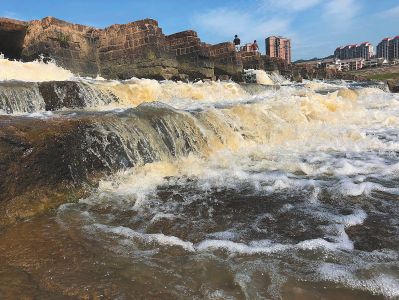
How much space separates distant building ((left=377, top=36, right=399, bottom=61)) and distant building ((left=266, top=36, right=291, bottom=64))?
56790 millimetres

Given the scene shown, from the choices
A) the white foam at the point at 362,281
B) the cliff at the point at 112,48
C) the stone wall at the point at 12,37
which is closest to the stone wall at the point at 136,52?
the cliff at the point at 112,48

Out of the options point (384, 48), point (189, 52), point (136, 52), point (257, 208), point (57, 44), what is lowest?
point (257, 208)

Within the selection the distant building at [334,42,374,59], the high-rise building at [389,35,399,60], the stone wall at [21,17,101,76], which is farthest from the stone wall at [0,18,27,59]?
the distant building at [334,42,374,59]

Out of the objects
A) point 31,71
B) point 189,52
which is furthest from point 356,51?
point 31,71

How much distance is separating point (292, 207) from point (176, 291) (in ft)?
6.12

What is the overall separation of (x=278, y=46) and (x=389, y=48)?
67126mm

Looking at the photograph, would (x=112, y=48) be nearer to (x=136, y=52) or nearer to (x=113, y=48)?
(x=113, y=48)

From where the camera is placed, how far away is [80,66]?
53.5ft

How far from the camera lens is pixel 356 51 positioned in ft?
444

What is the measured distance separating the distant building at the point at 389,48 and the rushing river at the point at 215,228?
126666 millimetres

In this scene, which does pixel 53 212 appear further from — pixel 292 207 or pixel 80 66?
pixel 80 66

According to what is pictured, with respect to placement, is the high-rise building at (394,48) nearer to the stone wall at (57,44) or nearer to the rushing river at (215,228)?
the stone wall at (57,44)

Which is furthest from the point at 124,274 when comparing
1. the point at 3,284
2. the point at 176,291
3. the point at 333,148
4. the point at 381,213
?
the point at 333,148

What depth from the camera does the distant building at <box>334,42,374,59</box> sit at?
133 m
